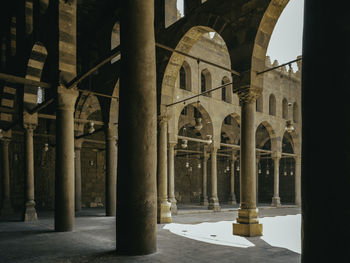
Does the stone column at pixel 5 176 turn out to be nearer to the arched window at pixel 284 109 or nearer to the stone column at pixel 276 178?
the stone column at pixel 276 178

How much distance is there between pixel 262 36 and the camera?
716cm

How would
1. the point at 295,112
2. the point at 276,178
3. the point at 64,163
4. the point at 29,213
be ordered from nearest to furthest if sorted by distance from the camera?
the point at 64,163, the point at 29,213, the point at 276,178, the point at 295,112

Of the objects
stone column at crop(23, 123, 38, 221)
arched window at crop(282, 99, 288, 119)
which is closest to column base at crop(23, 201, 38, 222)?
stone column at crop(23, 123, 38, 221)

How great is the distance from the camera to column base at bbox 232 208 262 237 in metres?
6.96

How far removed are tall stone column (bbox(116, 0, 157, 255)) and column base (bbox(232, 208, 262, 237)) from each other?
2.89 metres

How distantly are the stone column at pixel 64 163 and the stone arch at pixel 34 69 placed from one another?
3418mm

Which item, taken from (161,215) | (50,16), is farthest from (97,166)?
(50,16)

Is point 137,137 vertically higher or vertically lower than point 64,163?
higher

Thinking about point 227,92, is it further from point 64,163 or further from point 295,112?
point 64,163

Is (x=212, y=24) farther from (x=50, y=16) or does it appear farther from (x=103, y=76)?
(x=103, y=76)

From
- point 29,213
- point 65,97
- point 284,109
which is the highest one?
point 284,109

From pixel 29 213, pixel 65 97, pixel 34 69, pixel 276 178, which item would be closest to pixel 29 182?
pixel 29 213

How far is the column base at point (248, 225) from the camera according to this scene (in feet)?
22.9

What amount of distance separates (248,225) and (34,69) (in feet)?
28.4
